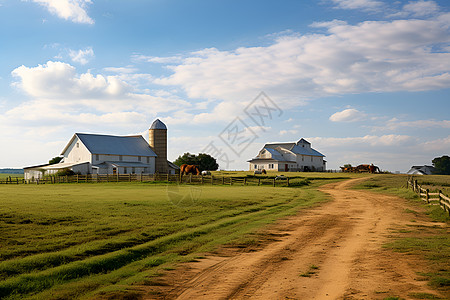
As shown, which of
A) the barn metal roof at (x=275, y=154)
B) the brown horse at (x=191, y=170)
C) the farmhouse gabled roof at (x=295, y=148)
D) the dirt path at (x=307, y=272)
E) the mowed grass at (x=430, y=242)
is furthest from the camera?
the farmhouse gabled roof at (x=295, y=148)

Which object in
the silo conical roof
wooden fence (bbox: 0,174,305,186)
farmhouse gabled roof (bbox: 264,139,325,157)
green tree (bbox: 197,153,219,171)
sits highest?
the silo conical roof

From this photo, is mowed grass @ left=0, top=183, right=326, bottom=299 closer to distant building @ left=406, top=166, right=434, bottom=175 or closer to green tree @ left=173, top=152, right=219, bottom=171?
green tree @ left=173, top=152, right=219, bottom=171

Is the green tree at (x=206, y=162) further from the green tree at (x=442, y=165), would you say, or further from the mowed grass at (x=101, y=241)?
the mowed grass at (x=101, y=241)

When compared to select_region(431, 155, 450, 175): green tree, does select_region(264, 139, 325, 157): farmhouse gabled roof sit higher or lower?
higher

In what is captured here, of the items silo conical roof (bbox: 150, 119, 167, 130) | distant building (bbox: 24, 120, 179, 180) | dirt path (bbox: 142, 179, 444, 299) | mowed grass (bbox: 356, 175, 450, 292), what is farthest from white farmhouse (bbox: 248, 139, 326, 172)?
dirt path (bbox: 142, 179, 444, 299)

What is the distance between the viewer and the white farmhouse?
10262cm

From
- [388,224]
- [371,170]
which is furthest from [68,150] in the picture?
[388,224]

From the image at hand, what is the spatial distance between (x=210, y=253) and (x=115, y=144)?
73.4m

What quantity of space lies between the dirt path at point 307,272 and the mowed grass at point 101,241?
4.47 ft

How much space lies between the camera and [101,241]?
14.1m

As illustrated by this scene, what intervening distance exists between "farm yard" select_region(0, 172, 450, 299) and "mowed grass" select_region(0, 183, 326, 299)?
0.04 m

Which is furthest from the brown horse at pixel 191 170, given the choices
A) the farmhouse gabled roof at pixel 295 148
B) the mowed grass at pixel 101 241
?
the farmhouse gabled roof at pixel 295 148

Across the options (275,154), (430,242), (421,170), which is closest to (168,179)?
(275,154)

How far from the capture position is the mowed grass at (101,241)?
9844 millimetres
